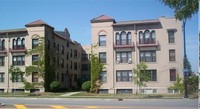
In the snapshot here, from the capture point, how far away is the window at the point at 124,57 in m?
44.3

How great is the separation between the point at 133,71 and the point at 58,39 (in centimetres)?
1782

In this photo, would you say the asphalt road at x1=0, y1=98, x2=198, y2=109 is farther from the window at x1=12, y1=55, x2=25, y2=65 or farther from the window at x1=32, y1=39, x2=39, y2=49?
Answer: the window at x1=12, y1=55, x2=25, y2=65

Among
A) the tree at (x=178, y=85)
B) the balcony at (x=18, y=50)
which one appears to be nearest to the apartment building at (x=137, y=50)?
the tree at (x=178, y=85)

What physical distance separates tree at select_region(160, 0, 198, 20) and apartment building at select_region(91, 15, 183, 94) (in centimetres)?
2673

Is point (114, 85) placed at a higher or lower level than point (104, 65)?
lower

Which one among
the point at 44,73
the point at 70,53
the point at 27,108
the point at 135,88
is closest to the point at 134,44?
the point at 135,88

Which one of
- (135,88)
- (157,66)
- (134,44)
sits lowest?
(135,88)

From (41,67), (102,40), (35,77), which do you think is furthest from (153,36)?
(35,77)

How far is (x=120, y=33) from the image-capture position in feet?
147

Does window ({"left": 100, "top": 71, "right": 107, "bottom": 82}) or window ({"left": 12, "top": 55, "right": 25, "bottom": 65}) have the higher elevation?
window ({"left": 12, "top": 55, "right": 25, "bottom": 65})

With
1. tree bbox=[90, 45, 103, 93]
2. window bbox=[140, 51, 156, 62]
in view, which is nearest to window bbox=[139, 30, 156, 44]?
window bbox=[140, 51, 156, 62]

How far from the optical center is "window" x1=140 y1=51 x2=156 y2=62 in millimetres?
43438

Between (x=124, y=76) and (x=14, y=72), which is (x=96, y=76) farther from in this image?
(x=14, y=72)

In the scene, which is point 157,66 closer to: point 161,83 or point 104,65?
point 161,83
